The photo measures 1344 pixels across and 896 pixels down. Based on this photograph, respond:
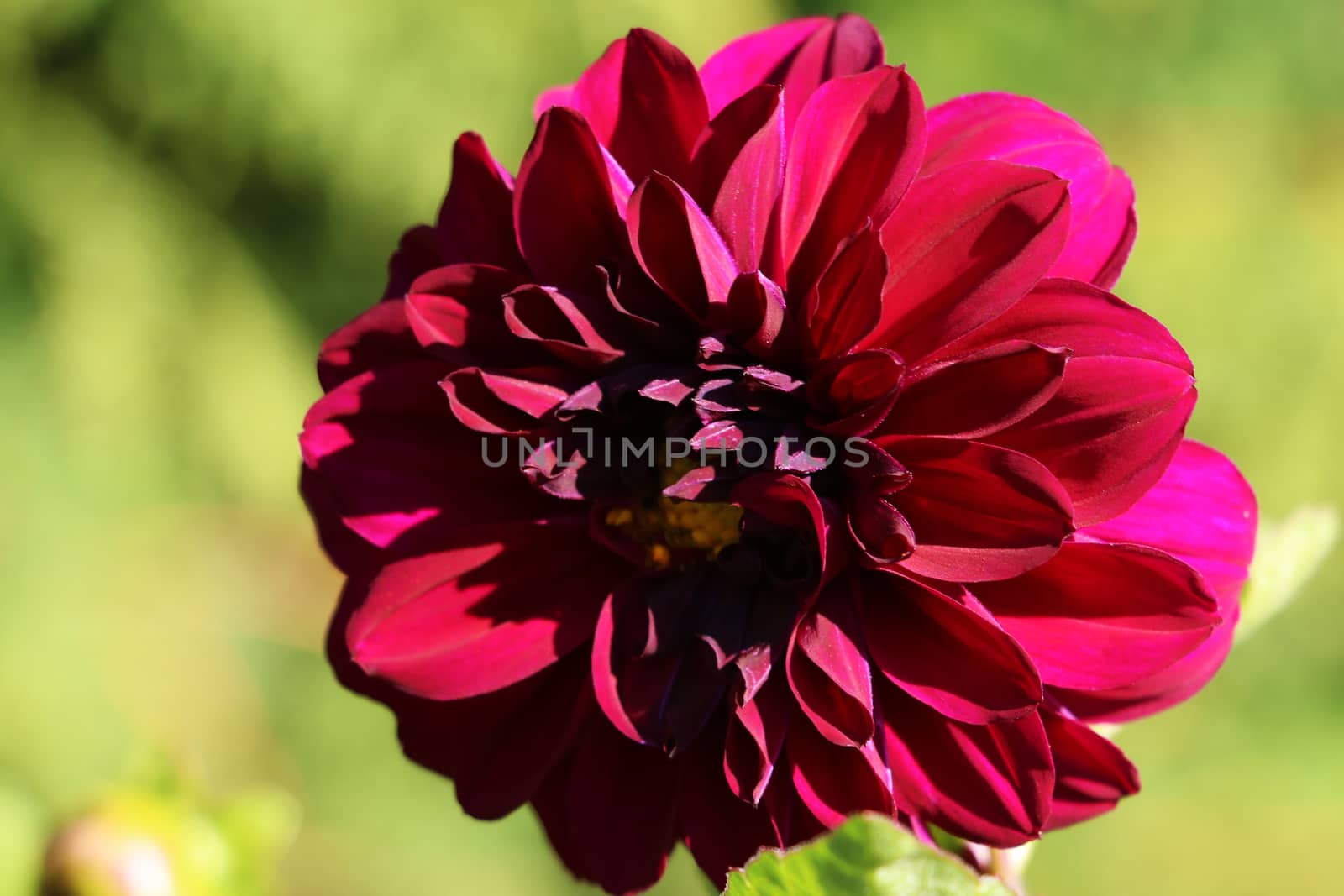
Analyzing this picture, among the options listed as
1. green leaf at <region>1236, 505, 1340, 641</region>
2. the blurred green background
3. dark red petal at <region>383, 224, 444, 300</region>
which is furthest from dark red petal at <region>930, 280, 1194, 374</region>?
the blurred green background

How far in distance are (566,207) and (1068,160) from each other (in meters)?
0.27

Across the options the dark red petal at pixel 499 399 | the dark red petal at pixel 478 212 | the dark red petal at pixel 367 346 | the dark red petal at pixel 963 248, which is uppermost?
the dark red petal at pixel 478 212

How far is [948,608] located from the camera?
530mm

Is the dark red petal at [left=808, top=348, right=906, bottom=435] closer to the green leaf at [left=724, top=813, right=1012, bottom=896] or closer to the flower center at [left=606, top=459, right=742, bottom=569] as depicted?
the flower center at [left=606, top=459, right=742, bottom=569]

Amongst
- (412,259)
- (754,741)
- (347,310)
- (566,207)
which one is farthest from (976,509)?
(347,310)

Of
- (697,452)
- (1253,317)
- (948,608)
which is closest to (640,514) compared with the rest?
(697,452)

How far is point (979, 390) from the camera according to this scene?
52cm

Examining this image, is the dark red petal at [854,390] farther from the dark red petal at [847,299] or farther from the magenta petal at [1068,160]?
the magenta petal at [1068,160]

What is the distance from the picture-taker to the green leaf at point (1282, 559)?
0.68 m

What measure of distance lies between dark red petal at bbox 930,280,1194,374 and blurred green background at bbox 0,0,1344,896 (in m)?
1.47

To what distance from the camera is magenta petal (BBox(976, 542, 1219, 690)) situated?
518mm

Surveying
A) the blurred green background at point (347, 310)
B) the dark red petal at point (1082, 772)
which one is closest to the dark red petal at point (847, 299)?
the dark red petal at point (1082, 772)

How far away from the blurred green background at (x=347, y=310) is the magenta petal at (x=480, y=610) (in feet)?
4.53

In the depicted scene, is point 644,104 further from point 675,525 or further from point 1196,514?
point 1196,514
